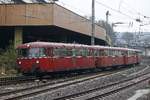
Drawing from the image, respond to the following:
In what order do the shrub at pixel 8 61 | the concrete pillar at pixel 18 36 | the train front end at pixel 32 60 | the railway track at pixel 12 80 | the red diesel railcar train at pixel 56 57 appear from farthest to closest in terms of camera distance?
the concrete pillar at pixel 18 36
the shrub at pixel 8 61
the red diesel railcar train at pixel 56 57
the train front end at pixel 32 60
the railway track at pixel 12 80

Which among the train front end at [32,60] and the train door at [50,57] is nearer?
the train front end at [32,60]

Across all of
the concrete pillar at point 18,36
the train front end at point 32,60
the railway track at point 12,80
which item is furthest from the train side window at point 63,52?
the concrete pillar at point 18,36

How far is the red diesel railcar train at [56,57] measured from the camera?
3081cm

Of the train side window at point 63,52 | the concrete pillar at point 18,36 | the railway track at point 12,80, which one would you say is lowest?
the railway track at point 12,80

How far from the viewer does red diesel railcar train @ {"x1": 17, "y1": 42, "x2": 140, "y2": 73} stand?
30812 mm

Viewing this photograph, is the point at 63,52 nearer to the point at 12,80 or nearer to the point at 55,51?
the point at 55,51

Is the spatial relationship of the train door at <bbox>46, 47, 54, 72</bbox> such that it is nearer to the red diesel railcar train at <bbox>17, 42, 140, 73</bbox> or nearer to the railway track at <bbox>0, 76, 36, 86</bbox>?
the red diesel railcar train at <bbox>17, 42, 140, 73</bbox>

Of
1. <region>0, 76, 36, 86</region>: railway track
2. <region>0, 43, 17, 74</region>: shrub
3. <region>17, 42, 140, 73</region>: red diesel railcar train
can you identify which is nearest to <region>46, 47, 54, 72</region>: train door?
<region>17, 42, 140, 73</region>: red diesel railcar train

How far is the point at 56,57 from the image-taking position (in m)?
32.2

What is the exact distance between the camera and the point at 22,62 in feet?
102

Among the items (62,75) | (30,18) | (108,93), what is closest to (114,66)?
(30,18)

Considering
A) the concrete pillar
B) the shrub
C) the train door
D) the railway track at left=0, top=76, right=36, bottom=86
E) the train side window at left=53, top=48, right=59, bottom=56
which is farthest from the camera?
the concrete pillar

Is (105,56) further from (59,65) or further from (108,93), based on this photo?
(108,93)

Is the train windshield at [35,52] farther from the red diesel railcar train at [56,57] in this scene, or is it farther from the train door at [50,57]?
the train door at [50,57]
